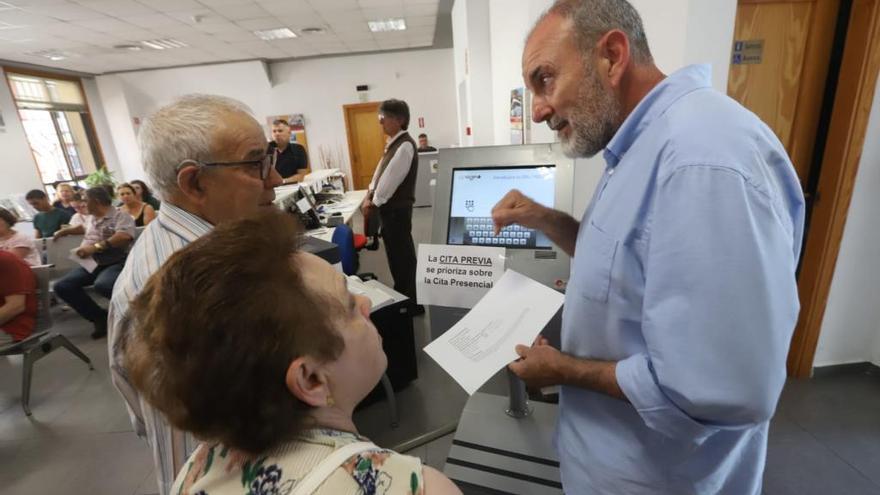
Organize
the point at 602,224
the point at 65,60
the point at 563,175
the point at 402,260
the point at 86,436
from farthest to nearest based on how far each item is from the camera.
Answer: the point at 65,60 < the point at 402,260 < the point at 86,436 < the point at 563,175 < the point at 602,224

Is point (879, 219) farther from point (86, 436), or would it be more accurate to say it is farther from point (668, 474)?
point (86, 436)

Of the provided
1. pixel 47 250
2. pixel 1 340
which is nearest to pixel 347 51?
pixel 47 250

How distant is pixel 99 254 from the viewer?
12.0 feet

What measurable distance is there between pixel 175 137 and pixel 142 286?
13.9 inches

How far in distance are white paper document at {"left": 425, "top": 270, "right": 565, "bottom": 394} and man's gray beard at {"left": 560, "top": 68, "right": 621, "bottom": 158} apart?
40 cm

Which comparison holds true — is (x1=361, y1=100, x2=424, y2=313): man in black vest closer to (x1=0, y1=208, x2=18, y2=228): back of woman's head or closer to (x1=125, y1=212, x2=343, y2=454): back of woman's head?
(x1=125, y1=212, x2=343, y2=454): back of woman's head

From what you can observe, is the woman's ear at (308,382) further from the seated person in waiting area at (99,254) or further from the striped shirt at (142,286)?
the seated person in waiting area at (99,254)

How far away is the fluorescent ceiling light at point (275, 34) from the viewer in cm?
682

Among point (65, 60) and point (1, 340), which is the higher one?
point (65, 60)

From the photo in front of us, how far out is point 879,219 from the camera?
2.04 metres

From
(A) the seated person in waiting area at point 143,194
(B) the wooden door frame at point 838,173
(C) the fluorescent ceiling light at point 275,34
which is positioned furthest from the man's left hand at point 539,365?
(C) the fluorescent ceiling light at point 275,34

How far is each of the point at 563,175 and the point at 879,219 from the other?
6.24 feet

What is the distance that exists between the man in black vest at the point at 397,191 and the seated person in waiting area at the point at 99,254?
2.35 meters

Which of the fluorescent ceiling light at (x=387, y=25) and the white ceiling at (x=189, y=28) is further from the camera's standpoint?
the fluorescent ceiling light at (x=387, y=25)
